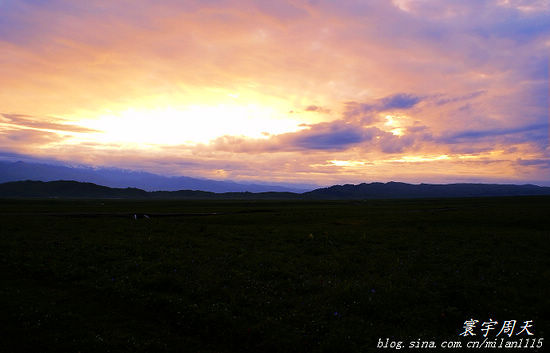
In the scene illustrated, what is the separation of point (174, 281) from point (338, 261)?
11.5 metres

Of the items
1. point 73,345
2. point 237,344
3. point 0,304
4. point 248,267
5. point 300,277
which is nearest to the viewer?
point 73,345

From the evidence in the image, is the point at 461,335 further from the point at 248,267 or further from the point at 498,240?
the point at 498,240

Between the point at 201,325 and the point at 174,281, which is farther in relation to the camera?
the point at 174,281

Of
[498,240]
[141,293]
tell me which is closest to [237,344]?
[141,293]

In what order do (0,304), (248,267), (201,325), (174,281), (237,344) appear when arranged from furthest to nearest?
(248,267) < (174,281) < (0,304) < (201,325) < (237,344)

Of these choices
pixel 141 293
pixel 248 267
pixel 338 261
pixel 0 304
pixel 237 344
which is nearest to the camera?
pixel 237 344

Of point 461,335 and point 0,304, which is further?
point 0,304

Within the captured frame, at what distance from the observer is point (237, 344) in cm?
1087

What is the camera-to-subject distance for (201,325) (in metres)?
12.0

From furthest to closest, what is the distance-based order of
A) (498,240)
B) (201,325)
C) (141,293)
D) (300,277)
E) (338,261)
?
(498,240) < (338,261) < (300,277) < (141,293) < (201,325)

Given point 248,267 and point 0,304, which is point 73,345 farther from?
point 248,267

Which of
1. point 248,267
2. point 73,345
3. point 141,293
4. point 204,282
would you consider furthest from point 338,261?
point 73,345

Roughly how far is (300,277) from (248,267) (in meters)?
3.80

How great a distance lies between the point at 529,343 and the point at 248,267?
14.0 meters
